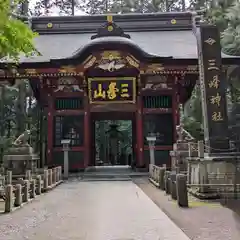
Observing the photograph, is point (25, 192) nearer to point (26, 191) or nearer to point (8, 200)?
point (26, 191)

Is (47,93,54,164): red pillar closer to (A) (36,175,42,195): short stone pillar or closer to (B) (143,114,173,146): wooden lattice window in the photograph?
(B) (143,114,173,146): wooden lattice window

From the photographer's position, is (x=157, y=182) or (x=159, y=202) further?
(x=157, y=182)

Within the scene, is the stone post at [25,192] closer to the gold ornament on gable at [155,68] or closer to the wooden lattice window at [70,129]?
the wooden lattice window at [70,129]

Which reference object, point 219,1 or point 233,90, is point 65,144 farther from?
point 219,1

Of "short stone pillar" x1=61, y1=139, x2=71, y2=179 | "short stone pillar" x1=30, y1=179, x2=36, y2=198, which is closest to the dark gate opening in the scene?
"short stone pillar" x1=61, y1=139, x2=71, y2=179

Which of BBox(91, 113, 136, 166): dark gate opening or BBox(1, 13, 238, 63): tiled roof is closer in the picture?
BBox(1, 13, 238, 63): tiled roof

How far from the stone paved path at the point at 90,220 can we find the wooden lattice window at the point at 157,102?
8833mm

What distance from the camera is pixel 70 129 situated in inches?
792

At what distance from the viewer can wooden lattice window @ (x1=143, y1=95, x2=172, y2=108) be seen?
20328mm

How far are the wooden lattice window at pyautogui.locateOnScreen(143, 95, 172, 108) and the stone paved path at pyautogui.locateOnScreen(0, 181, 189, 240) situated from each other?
29.0 feet

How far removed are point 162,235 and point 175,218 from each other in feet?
5.16

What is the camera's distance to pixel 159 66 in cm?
1936

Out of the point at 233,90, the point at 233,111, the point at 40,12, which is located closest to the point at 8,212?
the point at 233,111

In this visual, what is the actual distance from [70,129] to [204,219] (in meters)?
13.2
